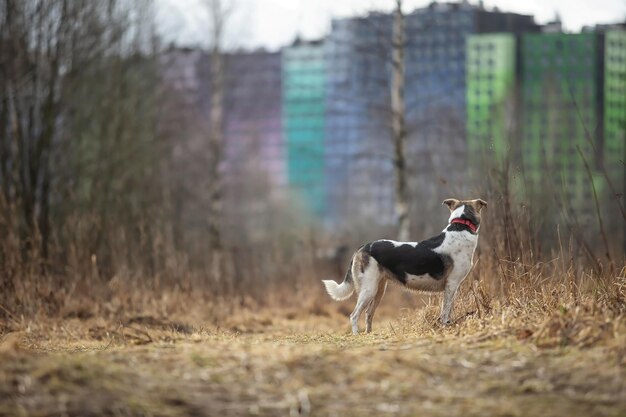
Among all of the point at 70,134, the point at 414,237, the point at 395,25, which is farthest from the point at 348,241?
the point at 70,134

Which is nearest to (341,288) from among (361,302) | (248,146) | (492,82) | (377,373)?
(361,302)

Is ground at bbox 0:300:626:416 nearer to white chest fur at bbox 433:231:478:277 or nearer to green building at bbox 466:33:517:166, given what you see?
white chest fur at bbox 433:231:478:277

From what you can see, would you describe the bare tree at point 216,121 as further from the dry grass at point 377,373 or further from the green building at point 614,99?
the dry grass at point 377,373

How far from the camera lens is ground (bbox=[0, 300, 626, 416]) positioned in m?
5.56

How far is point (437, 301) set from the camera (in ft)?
34.0

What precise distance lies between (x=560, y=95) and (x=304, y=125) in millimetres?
23569

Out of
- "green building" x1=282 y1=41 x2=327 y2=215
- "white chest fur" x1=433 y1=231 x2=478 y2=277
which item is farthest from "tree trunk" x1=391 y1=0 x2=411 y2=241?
"green building" x1=282 y1=41 x2=327 y2=215

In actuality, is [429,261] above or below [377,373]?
above

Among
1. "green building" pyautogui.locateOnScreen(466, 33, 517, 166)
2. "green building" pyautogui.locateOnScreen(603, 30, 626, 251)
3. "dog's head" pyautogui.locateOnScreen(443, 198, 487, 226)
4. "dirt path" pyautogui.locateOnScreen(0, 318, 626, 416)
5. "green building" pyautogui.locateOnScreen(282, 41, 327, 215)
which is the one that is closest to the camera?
"dirt path" pyautogui.locateOnScreen(0, 318, 626, 416)

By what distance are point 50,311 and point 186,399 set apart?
799cm

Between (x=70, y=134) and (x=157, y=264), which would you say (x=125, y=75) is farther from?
(x=157, y=264)

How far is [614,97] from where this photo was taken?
106ft

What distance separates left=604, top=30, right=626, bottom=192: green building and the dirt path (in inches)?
945

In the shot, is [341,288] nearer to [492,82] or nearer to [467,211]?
[467,211]
